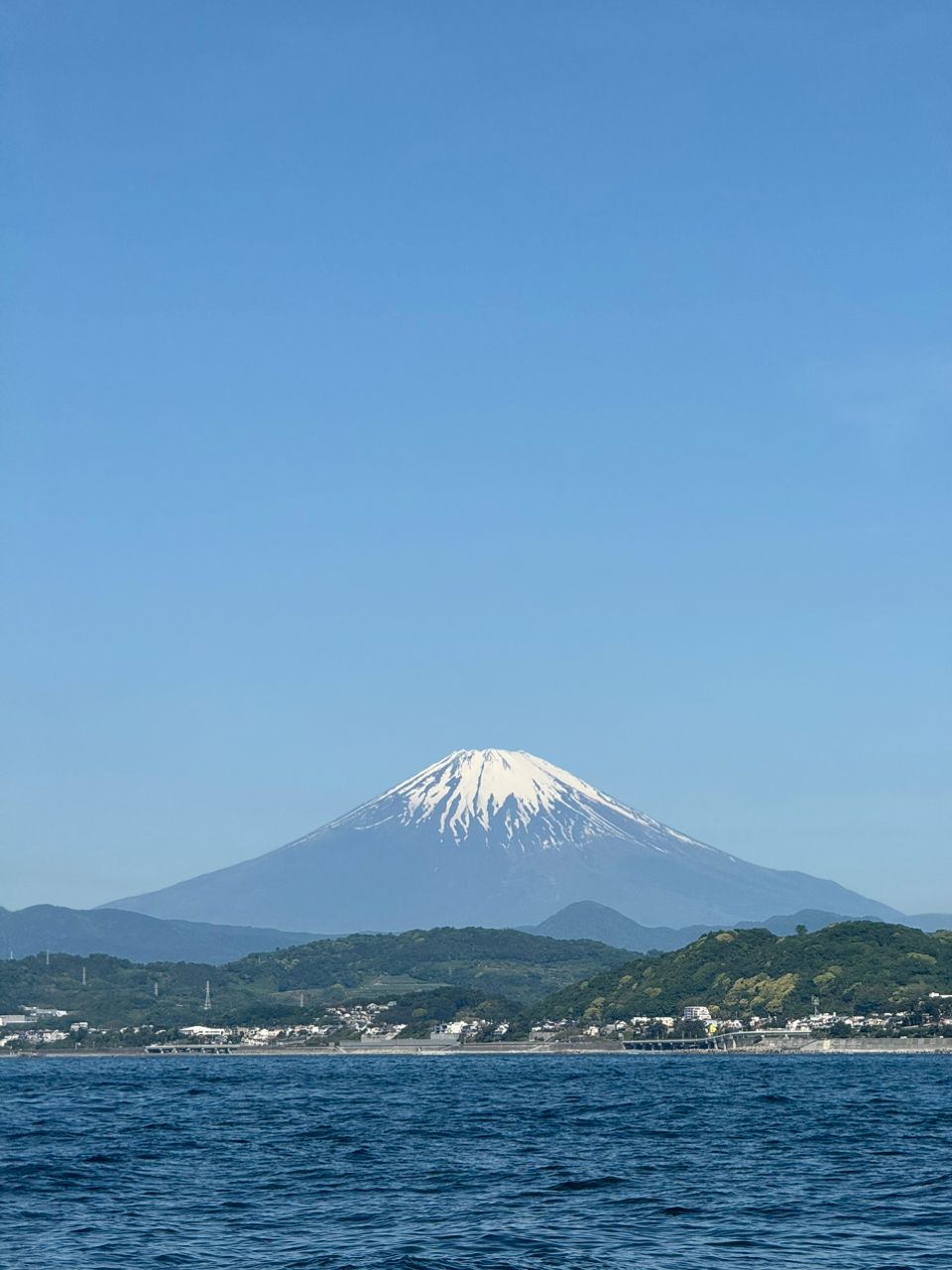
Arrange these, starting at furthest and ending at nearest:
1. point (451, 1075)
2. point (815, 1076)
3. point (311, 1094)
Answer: point (451, 1075) → point (815, 1076) → point (311, 1094)

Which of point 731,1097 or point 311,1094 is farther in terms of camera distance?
point 311,1094

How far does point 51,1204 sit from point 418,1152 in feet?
79.7

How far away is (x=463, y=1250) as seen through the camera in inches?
2238

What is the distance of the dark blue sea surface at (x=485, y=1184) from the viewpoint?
186ft

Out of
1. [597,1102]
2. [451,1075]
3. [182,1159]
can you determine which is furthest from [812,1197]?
[451,1075]

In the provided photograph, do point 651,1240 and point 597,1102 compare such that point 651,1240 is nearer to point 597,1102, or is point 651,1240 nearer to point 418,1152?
point 418,1152

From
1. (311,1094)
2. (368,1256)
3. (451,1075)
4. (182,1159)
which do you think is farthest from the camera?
(451,1075)

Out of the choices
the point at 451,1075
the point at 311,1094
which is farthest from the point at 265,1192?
the point at 451,1075

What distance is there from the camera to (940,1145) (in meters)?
88.9

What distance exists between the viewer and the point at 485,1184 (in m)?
74.2

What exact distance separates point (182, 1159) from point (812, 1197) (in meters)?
31.8

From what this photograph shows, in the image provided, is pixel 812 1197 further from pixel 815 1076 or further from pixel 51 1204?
pixel 815 1076

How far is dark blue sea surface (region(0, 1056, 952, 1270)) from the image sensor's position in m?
56.7

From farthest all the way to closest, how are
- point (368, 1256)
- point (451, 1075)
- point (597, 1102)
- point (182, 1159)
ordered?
point (451, 1075) → point (597, 1102) → point (182, 1159) → point (368, 1256)
